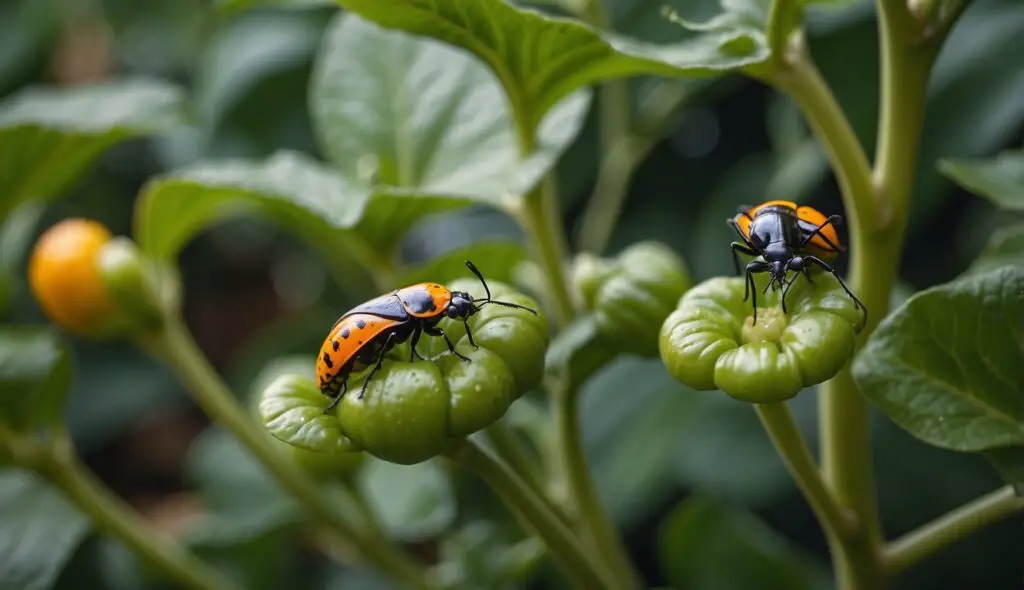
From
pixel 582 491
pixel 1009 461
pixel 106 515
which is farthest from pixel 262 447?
pixel 1009 461

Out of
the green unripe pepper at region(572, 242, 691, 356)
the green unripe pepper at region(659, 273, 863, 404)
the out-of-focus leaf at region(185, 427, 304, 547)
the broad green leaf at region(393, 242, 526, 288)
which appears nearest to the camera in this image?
the green unripe pepper at region(659, 273, 863, 404)

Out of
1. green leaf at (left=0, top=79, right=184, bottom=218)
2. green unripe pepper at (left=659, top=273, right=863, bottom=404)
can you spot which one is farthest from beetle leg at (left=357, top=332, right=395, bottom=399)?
green leaf at (left=0, top=79, right=184, bottom=218)

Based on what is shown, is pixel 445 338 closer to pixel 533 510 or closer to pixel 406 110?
pixel 533 510

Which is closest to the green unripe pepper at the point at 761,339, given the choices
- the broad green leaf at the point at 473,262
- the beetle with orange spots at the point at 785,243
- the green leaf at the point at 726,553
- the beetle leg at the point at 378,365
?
the beetle with orange spots at the point at 785,243

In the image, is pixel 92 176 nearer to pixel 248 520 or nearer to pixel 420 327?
pixel 248 520

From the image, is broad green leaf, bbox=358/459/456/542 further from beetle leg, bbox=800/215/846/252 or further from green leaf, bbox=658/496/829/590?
beetle leg, bbox=800/215/846/252

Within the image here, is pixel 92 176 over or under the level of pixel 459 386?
under

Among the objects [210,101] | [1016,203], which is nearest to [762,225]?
[1016,203]
